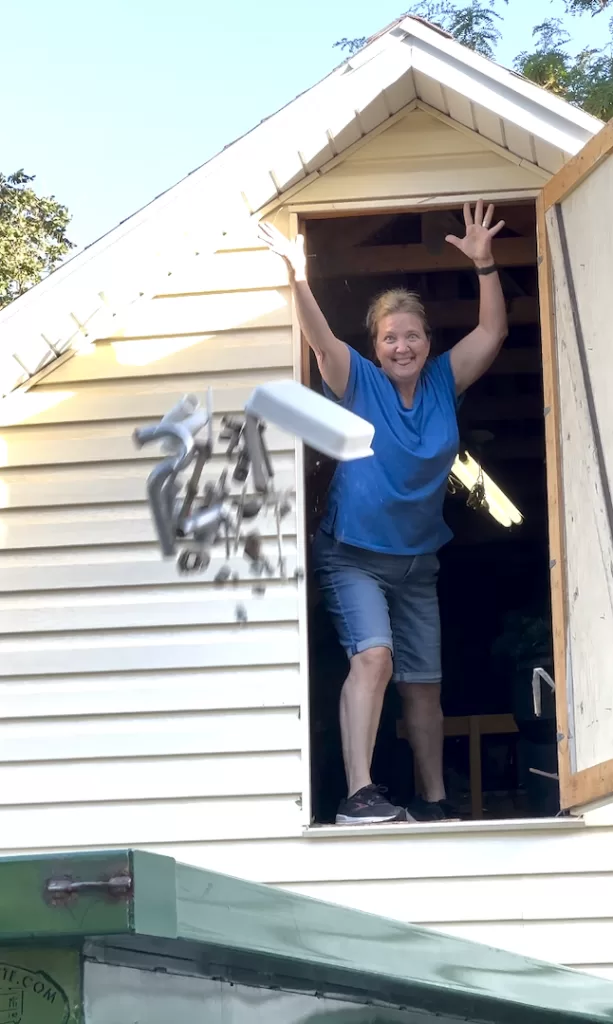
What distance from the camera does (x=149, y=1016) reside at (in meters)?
1.58

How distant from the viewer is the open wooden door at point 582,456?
4.21 metres

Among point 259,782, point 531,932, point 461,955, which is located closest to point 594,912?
point 531,932

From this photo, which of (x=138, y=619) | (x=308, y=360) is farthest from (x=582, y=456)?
(x=138, y=619)

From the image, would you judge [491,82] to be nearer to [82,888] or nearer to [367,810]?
[367,810]

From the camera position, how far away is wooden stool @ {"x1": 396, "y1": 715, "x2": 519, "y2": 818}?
21.4 feet

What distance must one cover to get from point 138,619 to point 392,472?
108 centimetres

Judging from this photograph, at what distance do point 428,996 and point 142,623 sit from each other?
278cm

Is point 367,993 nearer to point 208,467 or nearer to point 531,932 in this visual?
point 531,932

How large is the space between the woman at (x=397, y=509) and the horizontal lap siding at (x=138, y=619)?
0.25 metres

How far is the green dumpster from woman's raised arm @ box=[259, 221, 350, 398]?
2773 millimetres

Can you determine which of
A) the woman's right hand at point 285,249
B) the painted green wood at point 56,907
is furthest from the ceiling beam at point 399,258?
the painted green wood at point 56,907

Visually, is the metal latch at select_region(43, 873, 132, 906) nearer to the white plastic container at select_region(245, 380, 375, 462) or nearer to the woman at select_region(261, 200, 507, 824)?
the white plastic container at select_region(245, 380, 375, 462)

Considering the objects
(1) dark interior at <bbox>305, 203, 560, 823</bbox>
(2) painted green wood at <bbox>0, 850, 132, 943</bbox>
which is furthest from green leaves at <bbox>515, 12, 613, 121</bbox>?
(2) painted green wood at <bbox>0, 850, 132, 943</bbox>

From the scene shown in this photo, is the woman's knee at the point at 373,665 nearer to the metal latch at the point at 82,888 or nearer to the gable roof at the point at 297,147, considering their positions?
the gable roof at the point at 297,147
